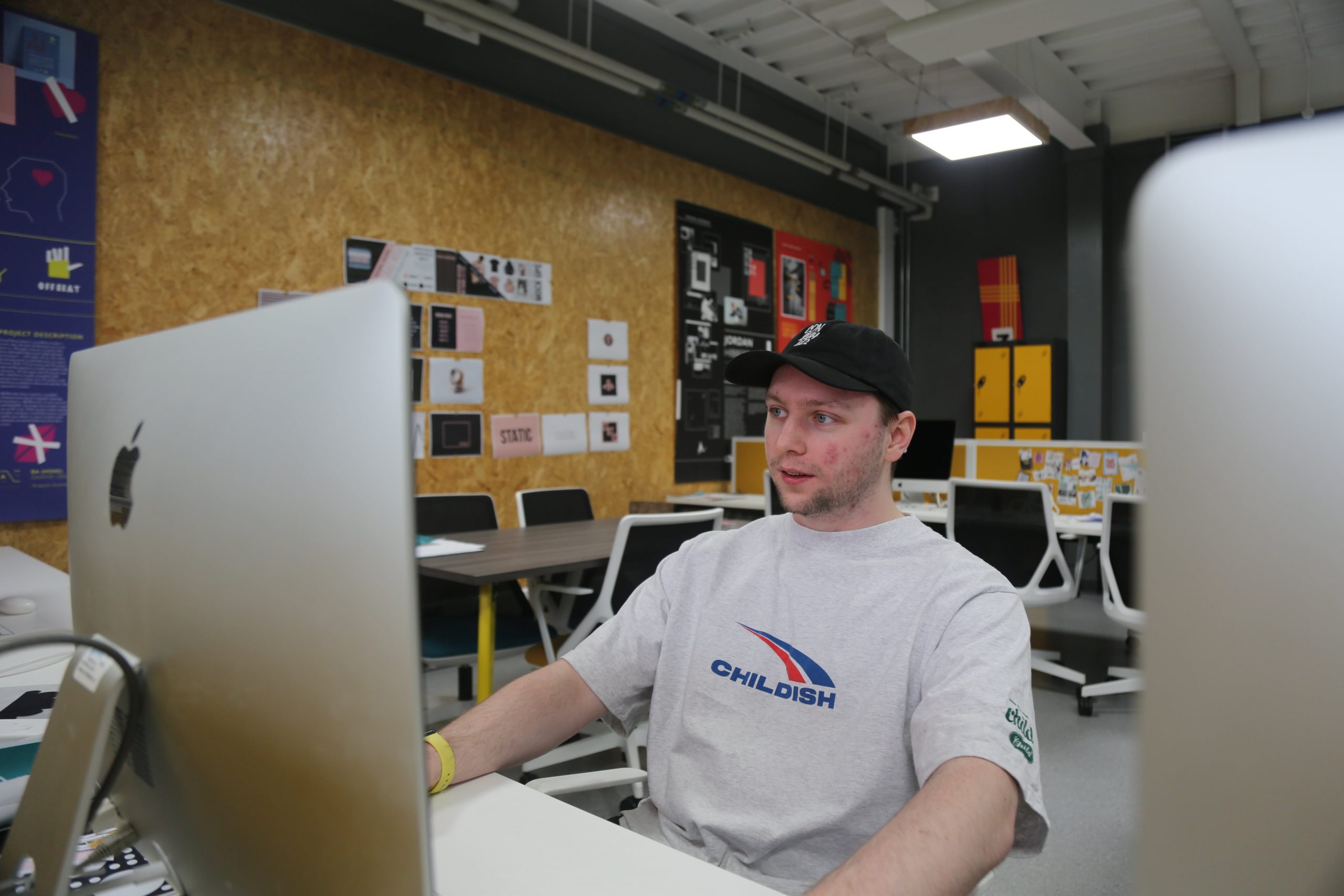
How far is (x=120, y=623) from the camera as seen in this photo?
68cm

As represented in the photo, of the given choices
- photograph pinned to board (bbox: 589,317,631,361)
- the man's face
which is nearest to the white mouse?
the man's face

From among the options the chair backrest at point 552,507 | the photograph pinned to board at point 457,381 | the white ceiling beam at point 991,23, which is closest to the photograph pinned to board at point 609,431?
the photograph pinned to board at point 457,381

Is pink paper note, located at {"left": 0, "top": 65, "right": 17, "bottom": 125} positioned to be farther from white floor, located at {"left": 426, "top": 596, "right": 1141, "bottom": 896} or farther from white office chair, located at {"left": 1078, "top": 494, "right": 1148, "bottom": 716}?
white office chair, located at {"left": 1078, "top": 494, "right": 1148, "bottom": 716}

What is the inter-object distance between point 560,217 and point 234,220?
1937 millimetres

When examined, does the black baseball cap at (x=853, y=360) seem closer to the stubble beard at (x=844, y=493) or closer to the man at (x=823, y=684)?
the man at (x=823, y=684)

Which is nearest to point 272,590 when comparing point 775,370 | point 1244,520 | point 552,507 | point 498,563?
point 1244,520

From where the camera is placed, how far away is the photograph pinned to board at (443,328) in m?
4.56

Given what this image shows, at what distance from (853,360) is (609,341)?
14.3 ft

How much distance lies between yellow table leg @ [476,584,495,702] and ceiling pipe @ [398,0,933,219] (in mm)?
2696

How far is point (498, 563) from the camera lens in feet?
8.52

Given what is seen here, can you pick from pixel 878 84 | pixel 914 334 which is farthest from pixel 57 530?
pixel 914 334

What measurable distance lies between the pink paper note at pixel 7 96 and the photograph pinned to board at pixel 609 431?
314 cm

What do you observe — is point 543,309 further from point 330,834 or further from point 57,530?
point 330,834

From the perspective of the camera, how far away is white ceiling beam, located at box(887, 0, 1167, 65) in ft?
13.9
